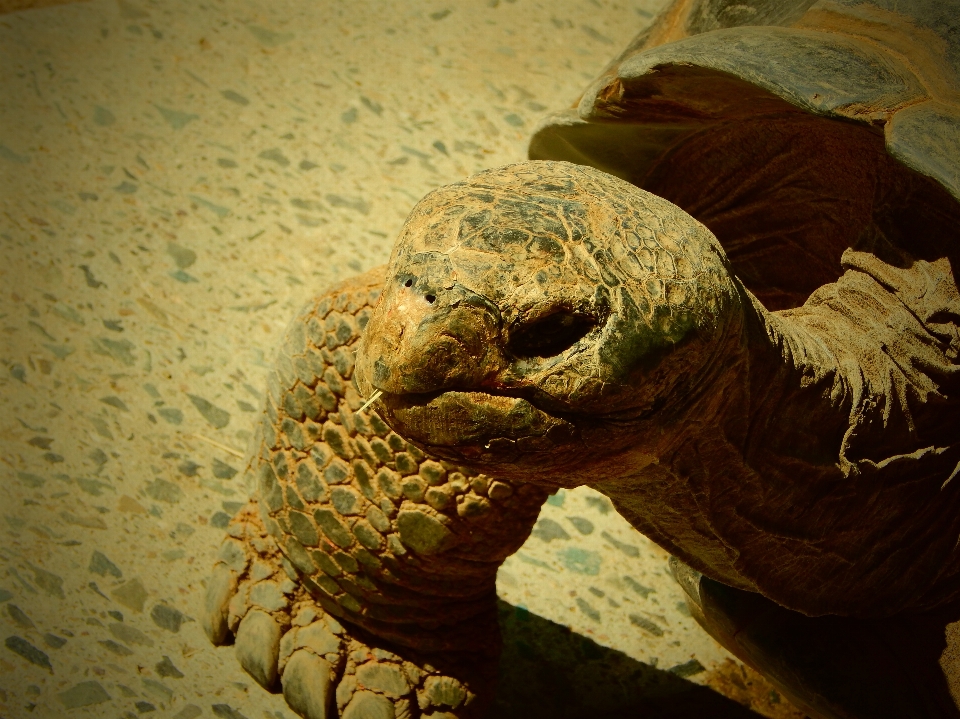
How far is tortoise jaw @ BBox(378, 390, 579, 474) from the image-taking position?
1.04 meters

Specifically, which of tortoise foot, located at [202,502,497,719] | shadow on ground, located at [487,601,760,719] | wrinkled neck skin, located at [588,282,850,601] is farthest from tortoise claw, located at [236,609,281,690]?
wrinkled neck skin, located at [588,282,850,601]

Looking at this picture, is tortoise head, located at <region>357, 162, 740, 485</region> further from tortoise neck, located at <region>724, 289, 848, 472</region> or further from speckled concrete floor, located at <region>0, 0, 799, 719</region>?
speckled concrete floor, located at <region>0, 0, 799, 719</region>

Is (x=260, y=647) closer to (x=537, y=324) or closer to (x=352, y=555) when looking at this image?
(x=352, y=555)

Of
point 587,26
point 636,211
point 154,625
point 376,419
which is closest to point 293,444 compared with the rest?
point 376,419

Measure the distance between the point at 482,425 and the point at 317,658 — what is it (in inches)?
39.6

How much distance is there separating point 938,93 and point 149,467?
1.70 m

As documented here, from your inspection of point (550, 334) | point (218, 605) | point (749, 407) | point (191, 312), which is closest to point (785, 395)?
point (749, 407)

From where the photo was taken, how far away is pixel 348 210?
296cm

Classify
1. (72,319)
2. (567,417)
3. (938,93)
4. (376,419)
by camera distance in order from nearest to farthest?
(567,417) < (938,93) < (376,419) < (72,319)

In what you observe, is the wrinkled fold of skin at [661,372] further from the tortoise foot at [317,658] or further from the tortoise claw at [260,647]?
the tortoise claw at [260,647]

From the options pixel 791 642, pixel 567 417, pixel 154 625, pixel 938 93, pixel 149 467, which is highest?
pixel 938 93

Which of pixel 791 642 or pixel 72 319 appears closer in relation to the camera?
pixel 791 642

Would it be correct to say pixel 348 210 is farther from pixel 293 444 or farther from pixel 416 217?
pixel 416 217

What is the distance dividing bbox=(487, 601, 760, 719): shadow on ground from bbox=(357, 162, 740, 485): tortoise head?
110cm
